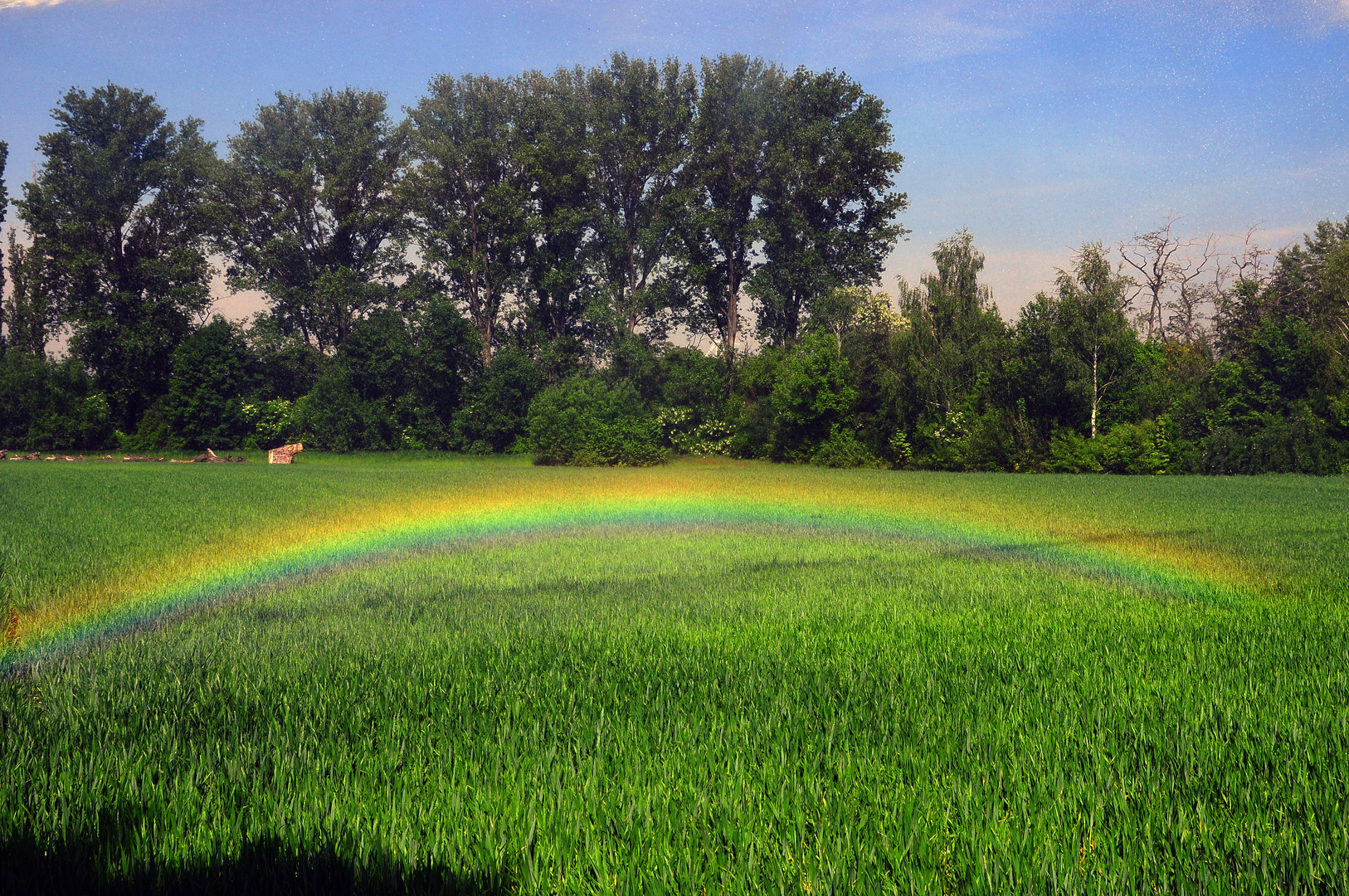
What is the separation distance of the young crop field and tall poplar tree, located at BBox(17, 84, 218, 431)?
43814mm

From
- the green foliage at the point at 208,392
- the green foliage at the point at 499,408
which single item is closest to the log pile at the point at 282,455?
the green foliage at the point at 208,392

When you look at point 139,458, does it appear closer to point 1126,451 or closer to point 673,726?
point 1126,451

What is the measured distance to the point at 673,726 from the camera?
3504mm

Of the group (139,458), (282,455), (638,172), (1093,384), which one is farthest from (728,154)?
(139,458)

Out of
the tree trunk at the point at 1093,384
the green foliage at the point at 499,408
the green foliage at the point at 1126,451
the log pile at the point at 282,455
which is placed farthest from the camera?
the green foliage at the point at 499,408

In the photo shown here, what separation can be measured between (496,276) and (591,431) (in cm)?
1508

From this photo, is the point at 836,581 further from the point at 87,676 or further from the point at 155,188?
the point at 155,188

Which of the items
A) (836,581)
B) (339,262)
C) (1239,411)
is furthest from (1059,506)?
(339,262)

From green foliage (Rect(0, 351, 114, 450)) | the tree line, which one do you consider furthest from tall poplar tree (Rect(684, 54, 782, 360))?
green foliage (Rect(0, 351, 114, 450))

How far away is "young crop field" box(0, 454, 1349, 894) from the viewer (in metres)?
2.31

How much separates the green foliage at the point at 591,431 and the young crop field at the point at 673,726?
96.2 feet

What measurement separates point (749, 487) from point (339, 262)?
36.5m

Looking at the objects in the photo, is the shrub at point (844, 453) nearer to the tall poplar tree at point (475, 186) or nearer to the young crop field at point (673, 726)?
the tall poplar tree at point (475, 186)

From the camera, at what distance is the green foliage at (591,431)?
3878cm
